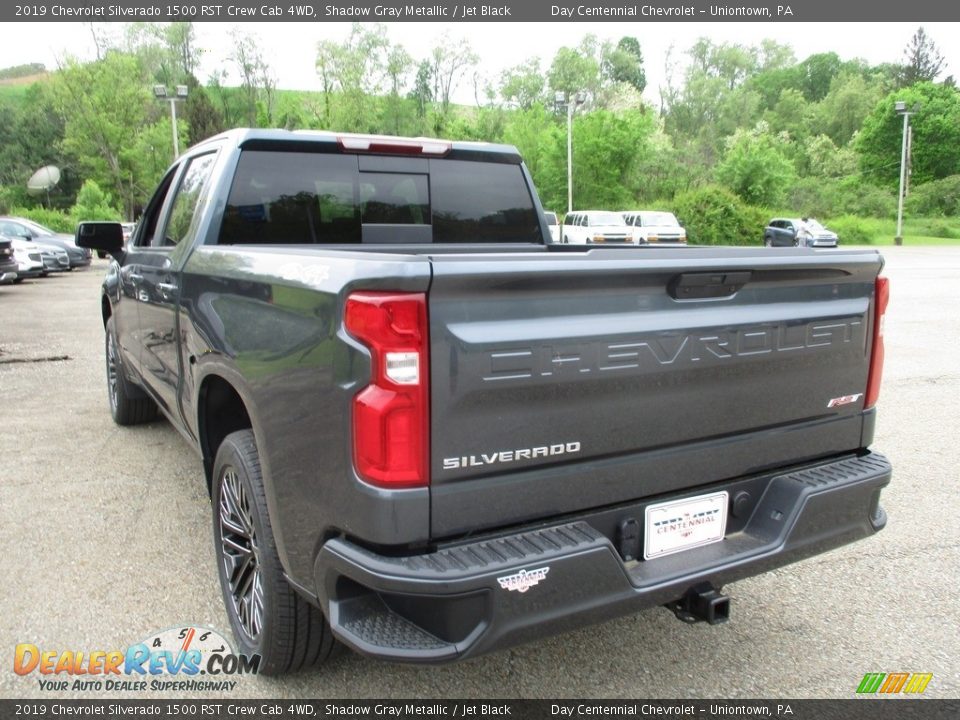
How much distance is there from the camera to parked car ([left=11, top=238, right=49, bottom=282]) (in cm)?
1978

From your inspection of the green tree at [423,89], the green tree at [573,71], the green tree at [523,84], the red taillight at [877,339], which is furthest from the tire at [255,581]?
the green tree at [573,71]

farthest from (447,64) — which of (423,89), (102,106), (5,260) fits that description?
(5,260)

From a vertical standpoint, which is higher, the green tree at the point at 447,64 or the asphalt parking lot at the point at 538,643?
the green tree at the point at 447,64

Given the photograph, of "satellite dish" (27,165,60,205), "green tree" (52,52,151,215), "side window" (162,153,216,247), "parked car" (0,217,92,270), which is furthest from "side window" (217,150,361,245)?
"satellite dish" (27,165,60,205)

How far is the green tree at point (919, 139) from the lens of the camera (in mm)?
69875

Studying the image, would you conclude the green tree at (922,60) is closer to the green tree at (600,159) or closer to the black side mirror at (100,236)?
the green tree at (600,159)

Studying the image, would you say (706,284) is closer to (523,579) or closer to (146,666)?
(523,579)

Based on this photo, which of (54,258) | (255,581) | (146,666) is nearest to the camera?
(255,581)

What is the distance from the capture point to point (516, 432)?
7.00 ft

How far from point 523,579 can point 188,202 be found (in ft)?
9.53

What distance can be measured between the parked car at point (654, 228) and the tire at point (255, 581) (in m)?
27.7

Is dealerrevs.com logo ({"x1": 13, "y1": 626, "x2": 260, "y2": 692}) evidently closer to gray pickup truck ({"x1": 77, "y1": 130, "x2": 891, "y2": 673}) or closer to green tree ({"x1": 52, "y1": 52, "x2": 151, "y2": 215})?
gray pickup truck ({"x1": 77, "y1": 130, "x2": 891, "y2": 673})

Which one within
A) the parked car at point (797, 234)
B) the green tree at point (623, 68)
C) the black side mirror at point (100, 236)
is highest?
the green tree at point (623, 68)

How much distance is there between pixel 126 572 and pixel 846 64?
124029 millimetres
